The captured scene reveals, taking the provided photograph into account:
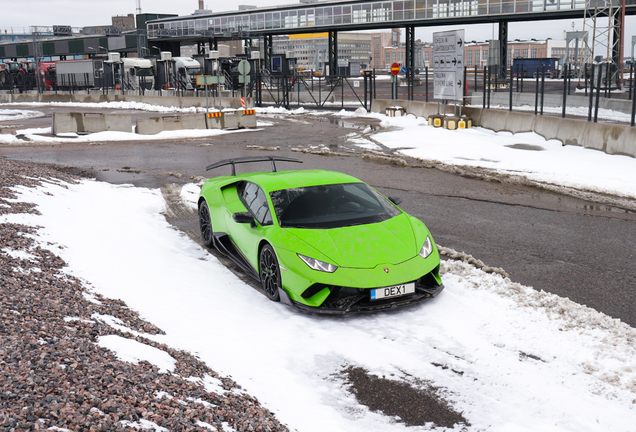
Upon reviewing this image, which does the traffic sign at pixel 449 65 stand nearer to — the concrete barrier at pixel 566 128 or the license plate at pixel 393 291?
the concrete barrier at pixel 566 128

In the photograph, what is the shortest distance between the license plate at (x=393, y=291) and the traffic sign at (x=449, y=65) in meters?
21.6

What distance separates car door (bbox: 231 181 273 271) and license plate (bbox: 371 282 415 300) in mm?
1593

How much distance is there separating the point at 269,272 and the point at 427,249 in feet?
5.95

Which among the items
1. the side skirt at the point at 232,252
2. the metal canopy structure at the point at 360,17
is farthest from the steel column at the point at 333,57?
the side skirt at the point at 232,252

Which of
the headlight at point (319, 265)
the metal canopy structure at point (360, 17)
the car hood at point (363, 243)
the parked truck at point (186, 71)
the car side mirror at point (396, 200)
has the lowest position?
the headlight at point (319, 265)

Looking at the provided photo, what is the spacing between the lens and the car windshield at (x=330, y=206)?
24.2 feet

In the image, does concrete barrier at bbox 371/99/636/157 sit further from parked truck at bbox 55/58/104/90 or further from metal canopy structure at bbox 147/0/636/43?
parked truck at bbox 55/58/104/90

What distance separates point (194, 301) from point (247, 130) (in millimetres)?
22951

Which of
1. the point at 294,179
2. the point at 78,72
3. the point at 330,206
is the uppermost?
the point at 78,72

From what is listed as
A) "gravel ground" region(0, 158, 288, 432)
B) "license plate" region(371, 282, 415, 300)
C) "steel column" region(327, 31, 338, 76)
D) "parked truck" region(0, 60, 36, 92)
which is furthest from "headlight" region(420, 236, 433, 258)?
"parked truck" region(0, 60, 36, 92)

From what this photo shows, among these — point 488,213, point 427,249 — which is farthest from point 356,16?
point 427,249

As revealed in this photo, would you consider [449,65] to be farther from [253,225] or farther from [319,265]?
[319,265]

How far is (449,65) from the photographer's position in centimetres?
2819

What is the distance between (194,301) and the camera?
7.17 metres
